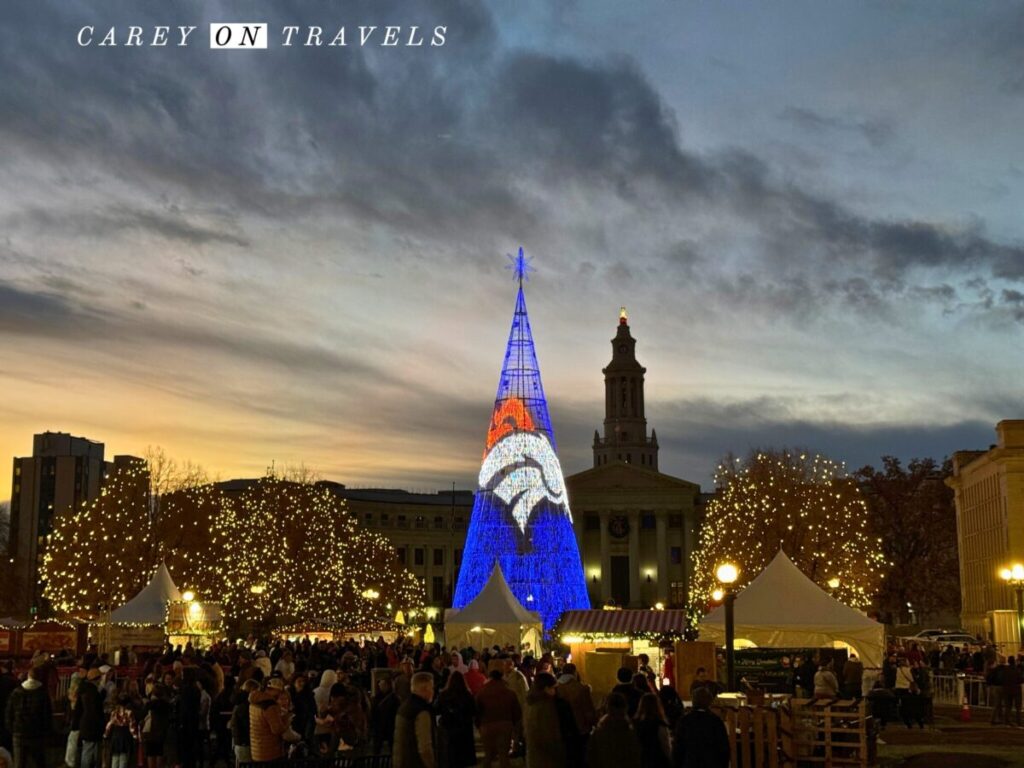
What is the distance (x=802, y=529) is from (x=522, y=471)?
16.8m

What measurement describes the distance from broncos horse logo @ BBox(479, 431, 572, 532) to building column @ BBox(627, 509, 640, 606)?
2961 inches

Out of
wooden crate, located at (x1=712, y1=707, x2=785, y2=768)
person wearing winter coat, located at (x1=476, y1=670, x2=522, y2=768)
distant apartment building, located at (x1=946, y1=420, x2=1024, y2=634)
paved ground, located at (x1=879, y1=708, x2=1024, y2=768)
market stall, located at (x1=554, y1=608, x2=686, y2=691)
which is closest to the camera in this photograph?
person wearing winter coat, located at (x1=476, y1=670, x2=522, y2=768)

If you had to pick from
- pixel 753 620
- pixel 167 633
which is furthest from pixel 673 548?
pixel 753 620

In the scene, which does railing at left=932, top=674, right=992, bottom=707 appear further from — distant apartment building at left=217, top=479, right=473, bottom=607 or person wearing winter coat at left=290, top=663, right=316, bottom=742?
distant apartment building at left=217, top=479, right=473, bottom=607

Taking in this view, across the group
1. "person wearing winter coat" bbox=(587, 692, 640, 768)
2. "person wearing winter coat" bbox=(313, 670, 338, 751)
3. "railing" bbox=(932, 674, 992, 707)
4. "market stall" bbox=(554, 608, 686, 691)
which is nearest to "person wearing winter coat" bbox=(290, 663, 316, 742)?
"person wearing winter coat" bbox=(313, 670, 338, 751)

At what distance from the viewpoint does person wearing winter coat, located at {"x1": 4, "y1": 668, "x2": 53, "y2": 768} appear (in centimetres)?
1550

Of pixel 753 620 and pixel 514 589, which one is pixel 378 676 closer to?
pixel 753 620

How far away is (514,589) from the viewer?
45875 mm

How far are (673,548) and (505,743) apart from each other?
109 metres

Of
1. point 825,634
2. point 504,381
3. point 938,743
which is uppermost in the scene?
point 504,381

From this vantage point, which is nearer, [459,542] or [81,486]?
[459,542]

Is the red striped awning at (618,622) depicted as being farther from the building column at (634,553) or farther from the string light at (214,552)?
the building column at (634,553)

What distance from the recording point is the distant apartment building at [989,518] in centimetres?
6319

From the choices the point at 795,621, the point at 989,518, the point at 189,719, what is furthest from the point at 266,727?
the point at 989,518
